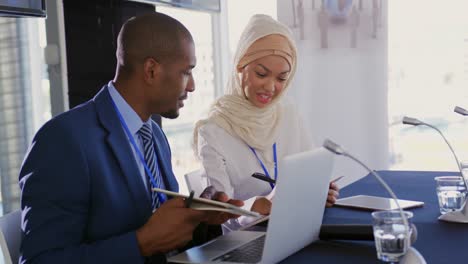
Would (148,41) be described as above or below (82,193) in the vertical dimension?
above

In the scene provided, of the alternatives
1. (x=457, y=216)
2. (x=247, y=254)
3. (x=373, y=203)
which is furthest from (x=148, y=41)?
(x=457, y=216)

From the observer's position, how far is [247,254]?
1.62 m

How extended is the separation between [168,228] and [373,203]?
2.71 feet

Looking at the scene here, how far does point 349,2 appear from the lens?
14.9 ft

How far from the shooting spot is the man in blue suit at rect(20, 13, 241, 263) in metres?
1.64

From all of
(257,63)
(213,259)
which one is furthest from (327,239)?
(257,63)

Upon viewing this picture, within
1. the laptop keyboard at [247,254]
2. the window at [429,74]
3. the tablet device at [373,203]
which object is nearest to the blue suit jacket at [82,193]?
the laptop keyboard at [247,254]

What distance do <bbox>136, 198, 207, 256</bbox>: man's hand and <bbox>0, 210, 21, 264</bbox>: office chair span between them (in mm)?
347

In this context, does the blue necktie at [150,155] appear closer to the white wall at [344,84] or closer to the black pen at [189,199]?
the black pen at [189,199]

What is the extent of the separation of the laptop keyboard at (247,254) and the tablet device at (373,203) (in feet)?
1.76

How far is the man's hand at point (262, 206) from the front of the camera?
2.06m

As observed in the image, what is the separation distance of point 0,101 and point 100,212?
170 cm

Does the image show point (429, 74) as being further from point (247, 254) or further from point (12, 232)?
point (12, 232)

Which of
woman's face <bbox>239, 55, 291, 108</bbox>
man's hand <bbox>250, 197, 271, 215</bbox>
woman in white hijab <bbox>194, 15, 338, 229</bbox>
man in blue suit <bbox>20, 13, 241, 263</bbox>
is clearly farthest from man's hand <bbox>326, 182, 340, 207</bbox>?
woman's face <bbox>239, 55, 291, 108</bbox>
